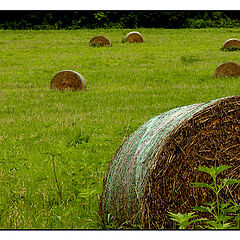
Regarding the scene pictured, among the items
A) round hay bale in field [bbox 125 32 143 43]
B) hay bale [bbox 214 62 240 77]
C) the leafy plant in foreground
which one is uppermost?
the leafy plant in foreground

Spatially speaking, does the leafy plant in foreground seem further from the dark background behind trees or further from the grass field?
the dark background behind trees

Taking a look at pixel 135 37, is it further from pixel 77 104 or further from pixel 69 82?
pixel 77 104

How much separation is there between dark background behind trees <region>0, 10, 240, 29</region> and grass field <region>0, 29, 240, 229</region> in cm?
105

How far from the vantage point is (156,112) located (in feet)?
36.2

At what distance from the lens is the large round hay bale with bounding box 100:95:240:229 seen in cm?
410

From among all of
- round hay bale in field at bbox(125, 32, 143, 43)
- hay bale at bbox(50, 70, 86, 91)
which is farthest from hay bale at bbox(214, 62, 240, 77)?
round hay bale in field at bbox(125, 32, 143, 43)

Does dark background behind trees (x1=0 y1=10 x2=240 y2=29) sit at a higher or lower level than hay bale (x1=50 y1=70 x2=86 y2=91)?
higher

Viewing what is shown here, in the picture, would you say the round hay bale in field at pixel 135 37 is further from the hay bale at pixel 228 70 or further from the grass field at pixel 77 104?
the hay bale at pixel 228 70

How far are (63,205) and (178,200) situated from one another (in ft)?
4.48

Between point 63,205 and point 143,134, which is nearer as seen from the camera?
point 143,134

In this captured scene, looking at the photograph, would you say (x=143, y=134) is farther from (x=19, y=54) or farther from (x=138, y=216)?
(x=19, y=54)

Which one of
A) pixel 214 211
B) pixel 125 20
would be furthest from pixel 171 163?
pixel 125 20

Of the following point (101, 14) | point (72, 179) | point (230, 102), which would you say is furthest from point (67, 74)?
point (101, 14)

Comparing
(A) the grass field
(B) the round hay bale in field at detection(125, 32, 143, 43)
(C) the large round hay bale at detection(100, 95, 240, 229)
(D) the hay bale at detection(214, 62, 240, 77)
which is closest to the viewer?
(C) the large round hay bale at detection(100, 95, 240, 229)
